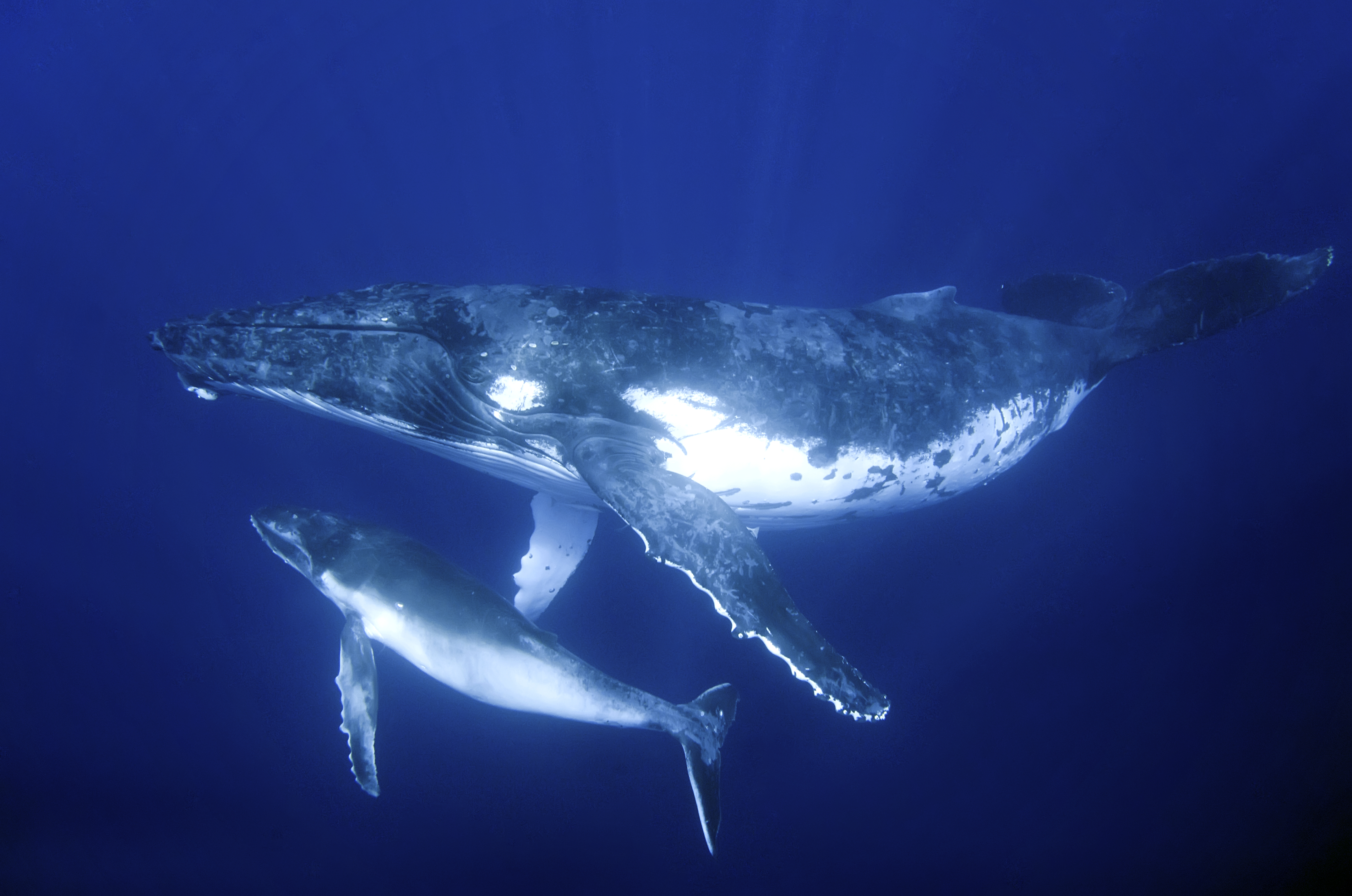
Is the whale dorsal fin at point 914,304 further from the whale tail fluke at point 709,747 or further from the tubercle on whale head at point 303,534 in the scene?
the tubercle on whale head at point 303,534

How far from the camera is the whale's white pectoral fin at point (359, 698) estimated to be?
4777mm

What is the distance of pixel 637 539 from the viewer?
8883 mm

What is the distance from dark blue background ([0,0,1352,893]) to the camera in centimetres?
870

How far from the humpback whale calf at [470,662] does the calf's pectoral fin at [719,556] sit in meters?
1.83

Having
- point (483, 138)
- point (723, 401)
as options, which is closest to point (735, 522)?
point (723, 401)

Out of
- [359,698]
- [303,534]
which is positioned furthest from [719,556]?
[303,534]

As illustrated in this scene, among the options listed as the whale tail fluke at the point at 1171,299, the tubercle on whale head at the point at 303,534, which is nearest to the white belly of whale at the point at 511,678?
the tubercle on whale head at the point at 303,534

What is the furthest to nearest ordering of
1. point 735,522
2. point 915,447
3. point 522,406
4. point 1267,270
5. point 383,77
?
point 383,77, point 1267,270, point 915,447, point 522,406, point 735,522

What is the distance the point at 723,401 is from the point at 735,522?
123 centimetres

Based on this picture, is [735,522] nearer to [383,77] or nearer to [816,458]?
[816,458]

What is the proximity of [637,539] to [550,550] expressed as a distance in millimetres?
2098

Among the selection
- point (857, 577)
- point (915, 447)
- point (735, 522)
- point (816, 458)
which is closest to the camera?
point (735, 522)

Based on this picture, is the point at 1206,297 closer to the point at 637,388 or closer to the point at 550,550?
the point at 637,388

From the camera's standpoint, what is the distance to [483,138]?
1300 cm
